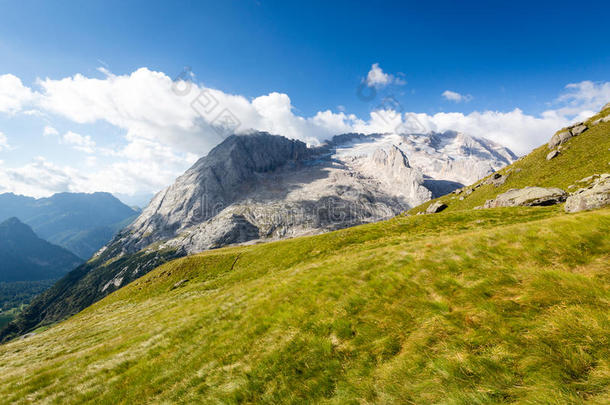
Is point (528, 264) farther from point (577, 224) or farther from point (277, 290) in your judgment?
point (277, 290)

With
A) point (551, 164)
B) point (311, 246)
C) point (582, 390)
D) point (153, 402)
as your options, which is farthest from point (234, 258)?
point (551, 164)

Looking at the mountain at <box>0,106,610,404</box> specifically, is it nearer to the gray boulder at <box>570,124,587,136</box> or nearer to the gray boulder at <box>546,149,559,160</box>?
the gray boulder at <box>546,149,559,160</box>

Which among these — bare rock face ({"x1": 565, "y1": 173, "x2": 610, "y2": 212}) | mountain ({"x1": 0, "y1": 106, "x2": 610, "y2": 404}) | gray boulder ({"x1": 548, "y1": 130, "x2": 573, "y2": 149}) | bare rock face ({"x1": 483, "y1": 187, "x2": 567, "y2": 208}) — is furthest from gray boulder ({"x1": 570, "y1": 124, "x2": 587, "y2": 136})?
mountain ({"x1": 0, "y1": 106, "x2": 610, "y2": 404})

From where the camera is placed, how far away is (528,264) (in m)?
10.1

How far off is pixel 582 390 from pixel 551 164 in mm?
78264

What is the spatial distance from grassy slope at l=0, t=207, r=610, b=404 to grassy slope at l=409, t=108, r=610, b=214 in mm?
51583

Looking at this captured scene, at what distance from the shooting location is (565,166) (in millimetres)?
52500

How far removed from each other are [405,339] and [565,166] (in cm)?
7357

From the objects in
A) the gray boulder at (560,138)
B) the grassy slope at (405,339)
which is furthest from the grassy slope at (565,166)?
the grassy slope at (405,339)

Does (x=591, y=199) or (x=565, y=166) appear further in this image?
(x=565, y=166)

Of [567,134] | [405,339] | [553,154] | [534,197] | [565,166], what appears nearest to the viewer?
[405,339]

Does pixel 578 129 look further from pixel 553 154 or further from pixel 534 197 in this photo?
pixel 534 197

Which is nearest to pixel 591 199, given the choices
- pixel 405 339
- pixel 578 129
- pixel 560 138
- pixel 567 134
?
pixel 405 339

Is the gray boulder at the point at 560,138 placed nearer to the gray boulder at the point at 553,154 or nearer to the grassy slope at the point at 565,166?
the grassy slope at the point at 565,166
